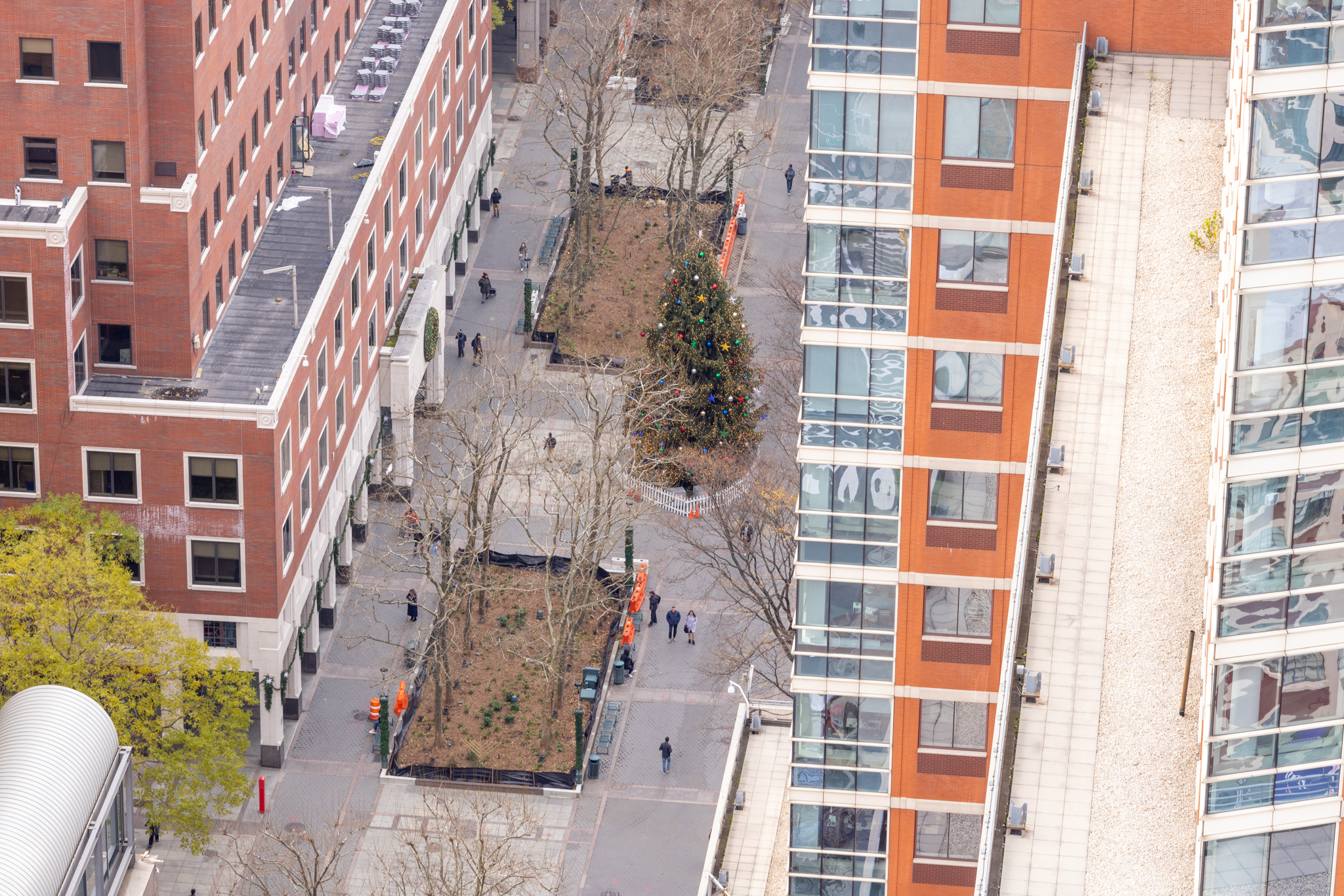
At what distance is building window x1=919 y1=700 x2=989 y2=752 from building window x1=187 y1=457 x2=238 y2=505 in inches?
1385

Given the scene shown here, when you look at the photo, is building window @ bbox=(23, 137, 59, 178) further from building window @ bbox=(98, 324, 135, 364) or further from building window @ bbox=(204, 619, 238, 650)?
building window @ bbox=(204, 619, 238, 650)

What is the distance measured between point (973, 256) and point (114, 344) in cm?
4341

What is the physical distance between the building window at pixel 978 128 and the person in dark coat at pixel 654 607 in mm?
46036

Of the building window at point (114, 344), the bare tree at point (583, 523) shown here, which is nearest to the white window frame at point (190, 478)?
the building window at point (114, 344)

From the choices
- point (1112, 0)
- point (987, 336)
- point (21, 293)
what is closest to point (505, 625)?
point (21, 293)

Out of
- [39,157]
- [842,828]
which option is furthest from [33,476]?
[842,828]

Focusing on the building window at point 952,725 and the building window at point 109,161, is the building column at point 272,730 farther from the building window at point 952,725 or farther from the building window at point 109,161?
the building window at point 952,725

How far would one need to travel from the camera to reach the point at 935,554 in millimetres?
67375

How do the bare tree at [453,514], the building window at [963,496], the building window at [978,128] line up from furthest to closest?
the bare tree at [453,514] → the building window at [963,496] → the building window at [978,128]

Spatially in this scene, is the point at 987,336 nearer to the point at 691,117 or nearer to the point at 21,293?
the point at 21,293

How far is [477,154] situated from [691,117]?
45.1ft

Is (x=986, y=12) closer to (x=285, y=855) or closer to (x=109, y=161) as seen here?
(x=109, y=161)

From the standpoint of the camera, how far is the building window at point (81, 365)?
314ft

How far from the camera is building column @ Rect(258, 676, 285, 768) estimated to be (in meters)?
97.8
